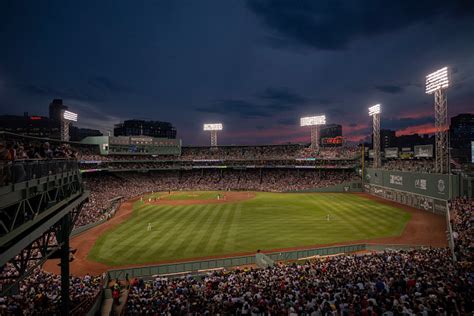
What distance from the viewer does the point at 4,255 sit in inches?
241

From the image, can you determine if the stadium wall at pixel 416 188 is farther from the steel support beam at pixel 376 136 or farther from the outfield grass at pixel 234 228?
the outfield grass at pixel 234 228

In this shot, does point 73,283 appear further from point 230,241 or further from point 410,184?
point 410,184

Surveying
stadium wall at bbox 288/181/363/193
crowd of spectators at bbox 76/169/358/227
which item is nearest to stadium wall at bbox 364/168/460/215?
stadium wall at bbox 288/181/363/193

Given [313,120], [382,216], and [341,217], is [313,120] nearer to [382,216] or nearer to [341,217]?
[382,216]

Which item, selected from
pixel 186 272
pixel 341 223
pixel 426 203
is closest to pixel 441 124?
pixel 426 203

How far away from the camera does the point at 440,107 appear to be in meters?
38.3

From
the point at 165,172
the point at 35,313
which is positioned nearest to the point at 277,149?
the point at 165,172

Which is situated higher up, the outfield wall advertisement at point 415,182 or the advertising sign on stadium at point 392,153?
the advertising sign on stadium at point 392,153

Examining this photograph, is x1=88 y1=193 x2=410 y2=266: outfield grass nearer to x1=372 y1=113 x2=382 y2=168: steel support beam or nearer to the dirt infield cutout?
the dirt infield cutout

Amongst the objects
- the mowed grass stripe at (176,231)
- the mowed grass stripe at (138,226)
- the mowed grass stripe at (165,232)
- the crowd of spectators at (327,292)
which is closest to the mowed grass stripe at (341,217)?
the crowd of spectators at (327,292)

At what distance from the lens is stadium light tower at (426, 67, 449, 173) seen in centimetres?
3738

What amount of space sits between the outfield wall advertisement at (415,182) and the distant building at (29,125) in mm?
138436

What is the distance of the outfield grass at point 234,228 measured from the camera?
88.4ft

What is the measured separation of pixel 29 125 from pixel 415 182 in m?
172
